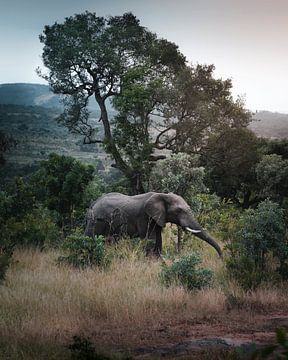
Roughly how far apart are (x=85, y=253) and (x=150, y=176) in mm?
9401

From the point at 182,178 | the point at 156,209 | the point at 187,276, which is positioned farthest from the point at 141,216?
the point at 187,276

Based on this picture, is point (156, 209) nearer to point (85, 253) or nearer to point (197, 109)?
point (85, 253)

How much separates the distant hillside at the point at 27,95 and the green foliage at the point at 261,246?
2778 inches

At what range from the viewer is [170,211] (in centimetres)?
1249

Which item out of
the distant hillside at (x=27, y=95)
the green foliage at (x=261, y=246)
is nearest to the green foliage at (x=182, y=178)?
the green foliage at (x=261, y=246)

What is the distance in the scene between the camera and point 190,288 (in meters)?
9.10

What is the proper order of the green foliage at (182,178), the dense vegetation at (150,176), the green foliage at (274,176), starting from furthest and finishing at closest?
1. the green foliage at (274,176)
2. the green foliage at (182,178)
3. the dense vegetation at (150,176)

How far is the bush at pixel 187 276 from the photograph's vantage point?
9125mm

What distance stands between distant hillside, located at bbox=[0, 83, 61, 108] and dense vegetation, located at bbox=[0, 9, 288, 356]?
45.0m

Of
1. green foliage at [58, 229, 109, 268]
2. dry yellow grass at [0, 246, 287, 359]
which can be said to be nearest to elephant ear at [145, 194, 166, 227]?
green foliage at [58, 229, 109, 268]

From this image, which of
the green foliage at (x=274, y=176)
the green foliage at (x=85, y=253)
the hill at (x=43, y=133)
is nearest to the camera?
the green foliage at (x=85, y=253)

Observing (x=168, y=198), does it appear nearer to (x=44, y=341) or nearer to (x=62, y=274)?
(x=62, y=274)

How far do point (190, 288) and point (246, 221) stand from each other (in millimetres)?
2155

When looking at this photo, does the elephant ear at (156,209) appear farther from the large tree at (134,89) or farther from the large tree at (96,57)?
the large tree at (96,57)
